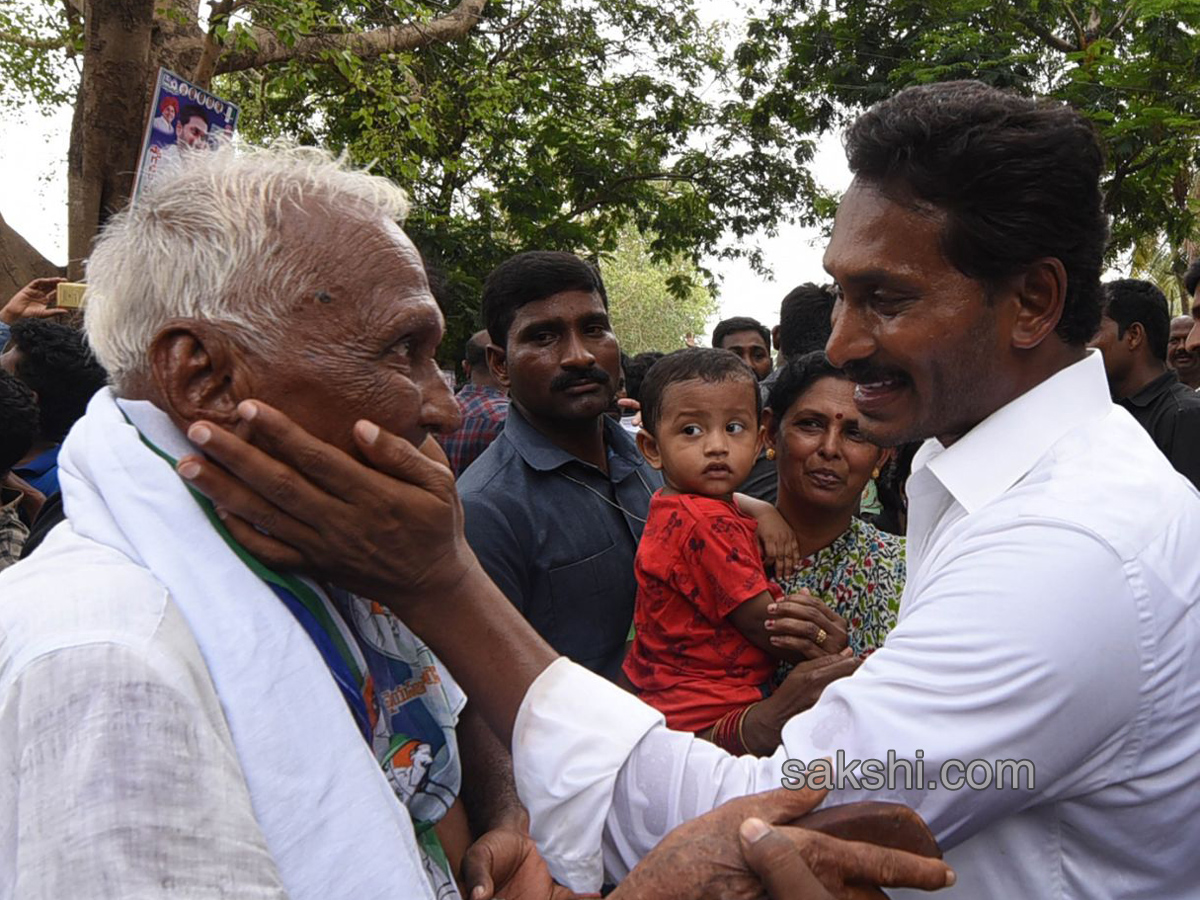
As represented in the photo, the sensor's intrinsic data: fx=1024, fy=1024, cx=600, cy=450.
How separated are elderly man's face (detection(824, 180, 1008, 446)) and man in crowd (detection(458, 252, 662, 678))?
1344 millimetres

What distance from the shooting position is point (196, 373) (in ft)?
5.24

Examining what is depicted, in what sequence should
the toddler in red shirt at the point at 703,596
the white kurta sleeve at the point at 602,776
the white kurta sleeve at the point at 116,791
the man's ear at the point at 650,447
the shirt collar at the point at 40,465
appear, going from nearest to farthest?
1. the white kurta sleeve at the point at 116,791
2. the white kurta sleeve at the point at 602,776
3. the toddler in red shirt at the point at 703,596
4. the man's ear at the point at 650,447
5. the shirt collar at the point at 40,465

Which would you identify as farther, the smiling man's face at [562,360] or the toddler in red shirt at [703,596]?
the smiling man's face at [562,360]

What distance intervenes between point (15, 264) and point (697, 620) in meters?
6.81

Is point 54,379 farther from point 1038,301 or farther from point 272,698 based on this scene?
point 1038,301

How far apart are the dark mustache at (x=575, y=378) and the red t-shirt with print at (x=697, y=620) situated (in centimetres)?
70

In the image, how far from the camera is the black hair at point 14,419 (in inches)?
148

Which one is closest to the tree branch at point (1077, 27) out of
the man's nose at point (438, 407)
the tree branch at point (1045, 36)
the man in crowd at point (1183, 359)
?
the tree branch at point (1045, 36)

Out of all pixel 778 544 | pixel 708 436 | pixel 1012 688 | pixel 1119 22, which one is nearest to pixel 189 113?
pixel 708 436

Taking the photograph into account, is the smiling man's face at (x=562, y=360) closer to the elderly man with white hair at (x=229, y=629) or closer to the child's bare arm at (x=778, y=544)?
the child's bare arm at (x=778, y=544)

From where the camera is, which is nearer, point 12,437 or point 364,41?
point 12,437

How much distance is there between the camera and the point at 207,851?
4.00ft

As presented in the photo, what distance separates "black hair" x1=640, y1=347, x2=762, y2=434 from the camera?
3.42m

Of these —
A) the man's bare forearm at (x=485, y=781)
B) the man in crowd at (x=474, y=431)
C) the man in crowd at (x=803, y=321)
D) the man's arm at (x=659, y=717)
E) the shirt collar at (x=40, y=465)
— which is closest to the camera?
the man's arm at (x=659, y=717)
